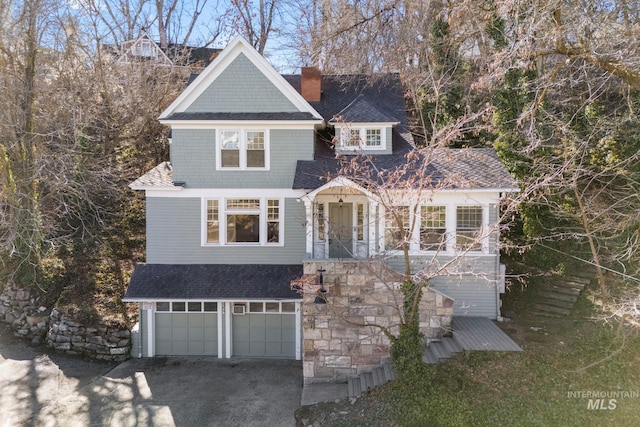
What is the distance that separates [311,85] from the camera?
50.8 ft

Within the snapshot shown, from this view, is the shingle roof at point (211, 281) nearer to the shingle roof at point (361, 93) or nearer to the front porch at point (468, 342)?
the front porch at point (468, 342)

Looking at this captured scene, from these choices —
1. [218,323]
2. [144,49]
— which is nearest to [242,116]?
[218,323]

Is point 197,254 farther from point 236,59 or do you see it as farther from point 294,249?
point 236,59

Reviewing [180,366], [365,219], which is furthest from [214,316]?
[365,219]

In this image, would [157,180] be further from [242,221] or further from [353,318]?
[353,318]

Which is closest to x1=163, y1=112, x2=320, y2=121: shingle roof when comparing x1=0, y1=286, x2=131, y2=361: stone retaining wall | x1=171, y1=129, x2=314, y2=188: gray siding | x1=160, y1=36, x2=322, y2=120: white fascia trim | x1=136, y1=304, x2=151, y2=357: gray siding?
x1=160, y1=36, x2=322, y2=120: white fascia trim

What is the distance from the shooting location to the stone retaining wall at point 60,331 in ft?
43.8

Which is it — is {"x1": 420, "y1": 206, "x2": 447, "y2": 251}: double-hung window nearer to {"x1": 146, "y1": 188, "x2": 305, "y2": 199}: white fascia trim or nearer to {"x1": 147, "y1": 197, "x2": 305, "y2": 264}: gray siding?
{"x1": 147, "y1": 197, "x2": 305, "y2": 264}: gray siding

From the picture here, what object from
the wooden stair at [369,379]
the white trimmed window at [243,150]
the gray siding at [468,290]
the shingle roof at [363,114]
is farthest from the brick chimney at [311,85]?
the wooden stair at [369,379]

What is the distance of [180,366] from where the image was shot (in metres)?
12.8

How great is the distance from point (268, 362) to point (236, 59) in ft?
31.0

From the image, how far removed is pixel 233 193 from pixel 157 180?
2538mm

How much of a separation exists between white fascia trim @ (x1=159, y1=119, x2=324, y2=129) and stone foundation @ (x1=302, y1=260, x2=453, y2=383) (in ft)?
15.5

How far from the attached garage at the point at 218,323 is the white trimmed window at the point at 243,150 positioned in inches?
127
